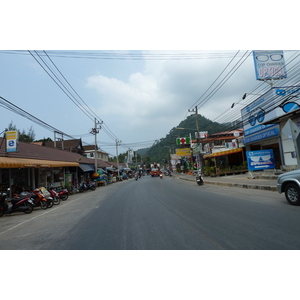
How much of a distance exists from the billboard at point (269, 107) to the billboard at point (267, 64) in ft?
8.60

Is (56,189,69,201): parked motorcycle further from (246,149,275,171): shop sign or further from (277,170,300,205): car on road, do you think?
(246,149,275,171): shop sign

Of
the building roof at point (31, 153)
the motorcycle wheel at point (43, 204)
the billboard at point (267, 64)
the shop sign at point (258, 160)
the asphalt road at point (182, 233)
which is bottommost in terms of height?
the asphalt road at point (182, 233)

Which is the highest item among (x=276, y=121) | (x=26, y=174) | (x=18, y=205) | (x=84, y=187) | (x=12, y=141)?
(x=276, y=121)

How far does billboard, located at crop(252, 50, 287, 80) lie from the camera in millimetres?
20906

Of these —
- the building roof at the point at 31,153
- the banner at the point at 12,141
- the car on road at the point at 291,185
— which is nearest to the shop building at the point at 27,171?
the building roof at the point at 31,153

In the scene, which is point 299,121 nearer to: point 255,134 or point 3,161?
point 255,134

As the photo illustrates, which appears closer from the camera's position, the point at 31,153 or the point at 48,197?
the point at 48,197

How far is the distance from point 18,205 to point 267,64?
888 inches

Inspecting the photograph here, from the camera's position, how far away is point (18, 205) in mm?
10789

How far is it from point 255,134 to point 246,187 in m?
8.80

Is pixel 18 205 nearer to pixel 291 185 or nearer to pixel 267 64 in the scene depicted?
pixel 291 185

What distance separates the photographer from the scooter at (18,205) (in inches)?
423

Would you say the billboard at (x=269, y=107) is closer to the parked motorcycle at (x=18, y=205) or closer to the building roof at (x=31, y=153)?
the parked motorcycle at (x=18, y=205)

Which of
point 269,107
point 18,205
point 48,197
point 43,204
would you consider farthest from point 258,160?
point 18,205
